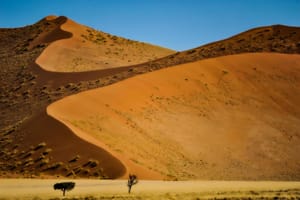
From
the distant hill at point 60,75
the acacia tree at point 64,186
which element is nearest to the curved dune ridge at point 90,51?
the distant hill at point 60,75

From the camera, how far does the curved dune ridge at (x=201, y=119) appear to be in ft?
122

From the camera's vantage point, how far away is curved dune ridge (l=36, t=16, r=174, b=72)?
74938 mm

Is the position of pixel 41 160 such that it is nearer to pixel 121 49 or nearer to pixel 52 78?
pixel 52 78

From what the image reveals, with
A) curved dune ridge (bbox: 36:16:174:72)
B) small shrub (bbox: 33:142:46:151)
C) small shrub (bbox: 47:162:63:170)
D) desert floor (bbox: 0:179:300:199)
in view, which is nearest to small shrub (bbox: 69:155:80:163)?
small shrub (bbox: 47:162:63:170)

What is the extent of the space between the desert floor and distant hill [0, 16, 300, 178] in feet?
10.9

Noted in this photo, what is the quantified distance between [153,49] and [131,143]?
64920 mm

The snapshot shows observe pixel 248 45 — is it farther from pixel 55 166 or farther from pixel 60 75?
pixel 55 166

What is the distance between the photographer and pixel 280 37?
6962 cm

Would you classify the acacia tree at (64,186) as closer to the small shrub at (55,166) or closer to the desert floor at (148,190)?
the desert floor at (148,190)

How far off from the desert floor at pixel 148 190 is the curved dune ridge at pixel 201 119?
13.0ft

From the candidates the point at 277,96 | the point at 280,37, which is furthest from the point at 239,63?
the point at 280,37

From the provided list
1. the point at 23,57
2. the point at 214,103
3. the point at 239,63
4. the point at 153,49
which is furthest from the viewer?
the point at 153,49

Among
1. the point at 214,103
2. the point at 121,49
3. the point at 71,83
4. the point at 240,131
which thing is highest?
the point at 121,49

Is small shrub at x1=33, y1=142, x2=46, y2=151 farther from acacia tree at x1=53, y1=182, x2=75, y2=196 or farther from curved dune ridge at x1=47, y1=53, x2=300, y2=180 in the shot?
acacia tree at x1=53, y1=182, x2=75, y2=196
